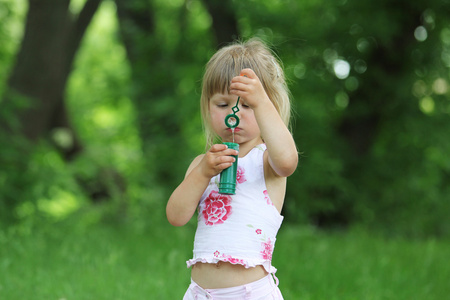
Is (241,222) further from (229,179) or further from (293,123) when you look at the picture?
(293,123)

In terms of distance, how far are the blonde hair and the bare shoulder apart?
0.26 meters

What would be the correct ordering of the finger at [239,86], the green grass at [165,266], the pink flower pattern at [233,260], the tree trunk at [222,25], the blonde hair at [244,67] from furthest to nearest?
the tree trunk at [222,25] < the green grass at [165,266] < the blonde hair at [244,67] < the pink flower pattern at [233,260] < the finger at [239,86]

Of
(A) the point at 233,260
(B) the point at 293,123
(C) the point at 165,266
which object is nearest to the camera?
(A) the point at 233,260

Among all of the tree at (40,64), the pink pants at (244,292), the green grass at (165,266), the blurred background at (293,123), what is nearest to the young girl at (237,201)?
the pink pants at (244,292)

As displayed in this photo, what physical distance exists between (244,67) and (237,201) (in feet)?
1.67

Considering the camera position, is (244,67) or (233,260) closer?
(233,260)

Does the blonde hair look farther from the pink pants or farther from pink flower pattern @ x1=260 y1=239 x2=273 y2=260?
the pink pants

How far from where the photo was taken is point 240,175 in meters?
2.13

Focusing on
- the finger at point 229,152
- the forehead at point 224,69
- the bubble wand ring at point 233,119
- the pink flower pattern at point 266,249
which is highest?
the forehead at point 224,69

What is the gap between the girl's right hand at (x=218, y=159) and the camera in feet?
6.30

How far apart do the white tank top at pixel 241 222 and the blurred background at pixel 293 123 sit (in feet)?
11.3

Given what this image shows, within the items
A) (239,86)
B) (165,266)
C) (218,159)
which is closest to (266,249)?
(218,159)

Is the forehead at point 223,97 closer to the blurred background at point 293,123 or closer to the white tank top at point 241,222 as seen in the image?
the white tank top at point 241,222

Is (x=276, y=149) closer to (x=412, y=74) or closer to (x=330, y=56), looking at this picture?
(x=330, y=56)
